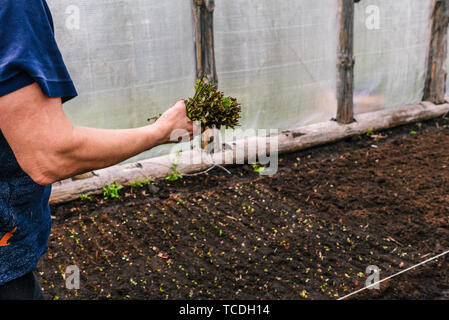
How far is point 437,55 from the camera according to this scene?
23.6ft

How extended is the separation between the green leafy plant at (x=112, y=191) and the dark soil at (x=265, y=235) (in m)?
0.08

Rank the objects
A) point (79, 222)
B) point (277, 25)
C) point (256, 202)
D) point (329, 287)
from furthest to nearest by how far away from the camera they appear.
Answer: point (277, 25) < point (256, 202) < point (79, 222) < point (329, 287)

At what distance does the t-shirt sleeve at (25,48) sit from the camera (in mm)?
1154

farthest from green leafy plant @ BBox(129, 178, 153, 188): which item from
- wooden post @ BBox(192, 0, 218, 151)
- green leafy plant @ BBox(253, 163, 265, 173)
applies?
green leafy plant @ BBox(253, 163, 265, 173)

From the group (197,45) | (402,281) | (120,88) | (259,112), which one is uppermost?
(197,45)

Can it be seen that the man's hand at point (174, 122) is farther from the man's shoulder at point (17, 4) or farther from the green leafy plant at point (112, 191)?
the green leafy plant at point (112, 191)

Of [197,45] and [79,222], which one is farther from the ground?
[197,45]

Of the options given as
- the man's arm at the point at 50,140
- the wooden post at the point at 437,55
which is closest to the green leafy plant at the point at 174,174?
the man's arm at the point at 50,140

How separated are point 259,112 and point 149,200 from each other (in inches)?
75.9

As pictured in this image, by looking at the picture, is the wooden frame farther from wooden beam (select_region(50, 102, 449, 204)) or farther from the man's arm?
the man's arm

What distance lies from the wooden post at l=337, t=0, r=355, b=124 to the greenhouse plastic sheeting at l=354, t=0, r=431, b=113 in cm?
24

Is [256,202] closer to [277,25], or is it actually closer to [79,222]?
[79,222]

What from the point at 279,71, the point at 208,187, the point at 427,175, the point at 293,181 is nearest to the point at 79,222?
the point at 208,187

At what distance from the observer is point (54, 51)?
1285 mm
